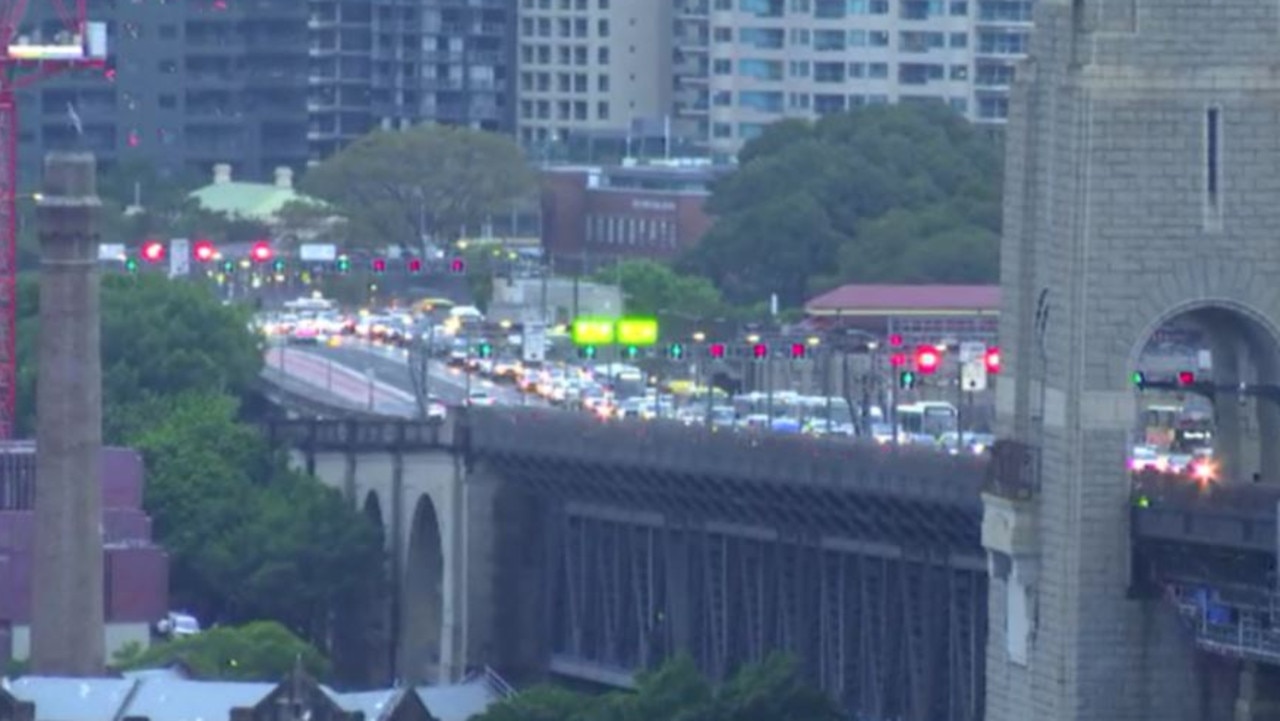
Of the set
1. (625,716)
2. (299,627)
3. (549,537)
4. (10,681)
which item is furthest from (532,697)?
(299,627)

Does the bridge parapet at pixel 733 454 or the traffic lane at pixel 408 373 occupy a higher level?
the bridge parapet at pixel 733 454

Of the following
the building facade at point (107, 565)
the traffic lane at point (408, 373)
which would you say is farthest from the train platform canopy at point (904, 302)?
the building facade at point (107, 565)

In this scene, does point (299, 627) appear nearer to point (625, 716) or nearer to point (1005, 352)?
point (625, 716)

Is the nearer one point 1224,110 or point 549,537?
point 1224,110

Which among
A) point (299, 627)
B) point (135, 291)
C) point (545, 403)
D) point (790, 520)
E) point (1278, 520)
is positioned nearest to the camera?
point (1278, 520)

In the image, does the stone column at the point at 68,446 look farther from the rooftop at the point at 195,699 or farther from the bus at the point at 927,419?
the bus at the point at 927,419

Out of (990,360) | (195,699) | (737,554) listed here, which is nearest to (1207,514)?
(195,699)

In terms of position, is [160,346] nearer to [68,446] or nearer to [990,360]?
[68,446]
